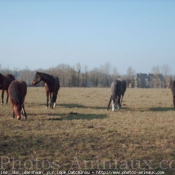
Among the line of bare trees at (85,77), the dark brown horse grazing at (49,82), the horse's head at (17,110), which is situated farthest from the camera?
the line of bare trees at (85,77)

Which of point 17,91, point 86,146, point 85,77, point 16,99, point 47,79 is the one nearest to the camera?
point 86,146

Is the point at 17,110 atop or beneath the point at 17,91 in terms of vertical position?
beneath

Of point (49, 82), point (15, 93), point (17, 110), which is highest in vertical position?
point (49, 82)

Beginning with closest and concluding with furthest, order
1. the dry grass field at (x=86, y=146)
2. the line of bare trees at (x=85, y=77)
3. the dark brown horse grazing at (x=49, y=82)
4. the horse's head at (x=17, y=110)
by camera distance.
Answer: the dry grass field at (x=86, y=146), the horse's head at (x=17, y=110), the dark brown horse grazing at (x=49, y=82), the line of bare trees at (x=85, y=77)

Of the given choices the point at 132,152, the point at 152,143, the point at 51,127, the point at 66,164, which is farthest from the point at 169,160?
the point at 51,127

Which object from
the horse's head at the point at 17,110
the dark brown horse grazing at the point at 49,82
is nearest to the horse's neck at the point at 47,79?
the dark brown horse grazing at the point at 49,82

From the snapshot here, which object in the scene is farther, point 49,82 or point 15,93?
point 49,82

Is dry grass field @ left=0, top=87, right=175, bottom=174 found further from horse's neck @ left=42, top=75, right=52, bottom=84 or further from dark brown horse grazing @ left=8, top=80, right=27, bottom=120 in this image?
horse's neck @ left=42, top=75, right=52, bottom=84

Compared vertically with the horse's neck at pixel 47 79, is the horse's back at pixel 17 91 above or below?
below

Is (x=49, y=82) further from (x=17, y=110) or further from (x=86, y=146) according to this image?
(x=86, y=146)

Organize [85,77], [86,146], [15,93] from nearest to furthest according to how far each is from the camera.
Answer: [86,146] < [15,93] < [85,77]

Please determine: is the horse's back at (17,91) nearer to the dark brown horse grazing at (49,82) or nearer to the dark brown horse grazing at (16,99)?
the dark brown horse grazing at (16,99)

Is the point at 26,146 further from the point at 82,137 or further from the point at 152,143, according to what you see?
the point at 152,143

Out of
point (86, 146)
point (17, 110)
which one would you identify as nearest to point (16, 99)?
point (17, 110)
